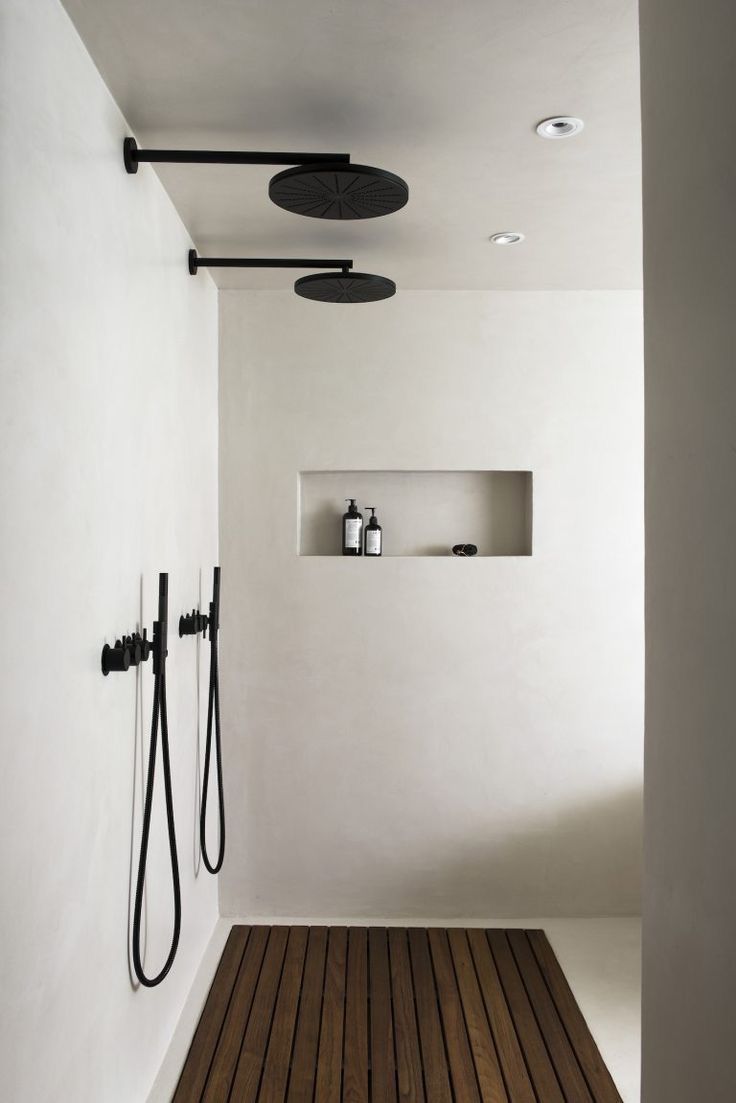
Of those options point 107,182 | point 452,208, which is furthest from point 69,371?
point 452,208

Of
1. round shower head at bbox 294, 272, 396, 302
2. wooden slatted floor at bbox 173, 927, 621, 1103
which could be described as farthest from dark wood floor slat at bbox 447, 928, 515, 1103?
round shower head at bbox 294, 272, 396, 302

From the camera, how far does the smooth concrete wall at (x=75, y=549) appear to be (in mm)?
1416

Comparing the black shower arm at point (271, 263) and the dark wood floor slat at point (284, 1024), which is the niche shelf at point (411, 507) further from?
the dark wood floor slat at point (284, 1024)

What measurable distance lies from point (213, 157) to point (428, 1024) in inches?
94.9

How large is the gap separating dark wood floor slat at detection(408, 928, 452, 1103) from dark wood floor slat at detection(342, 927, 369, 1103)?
161 millimetres

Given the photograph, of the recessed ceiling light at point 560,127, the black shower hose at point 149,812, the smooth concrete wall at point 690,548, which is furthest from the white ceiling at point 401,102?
the black shower hose at point 149,812

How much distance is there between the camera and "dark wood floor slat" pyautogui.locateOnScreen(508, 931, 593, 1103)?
240cm

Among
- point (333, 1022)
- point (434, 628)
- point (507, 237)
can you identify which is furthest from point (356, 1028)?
point (507, 237)

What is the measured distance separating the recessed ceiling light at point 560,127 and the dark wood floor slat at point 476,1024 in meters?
2.36

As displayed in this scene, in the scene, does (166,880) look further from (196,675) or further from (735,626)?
(735,626)

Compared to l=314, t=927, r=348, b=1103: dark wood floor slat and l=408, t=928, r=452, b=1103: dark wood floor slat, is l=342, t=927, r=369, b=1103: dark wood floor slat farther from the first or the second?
l=408, t=928, r=452, b=1103: dark wood floor slat

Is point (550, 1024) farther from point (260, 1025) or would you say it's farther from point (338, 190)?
point (338, 190)

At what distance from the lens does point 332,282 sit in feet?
8.35

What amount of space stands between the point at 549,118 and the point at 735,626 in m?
1.41
